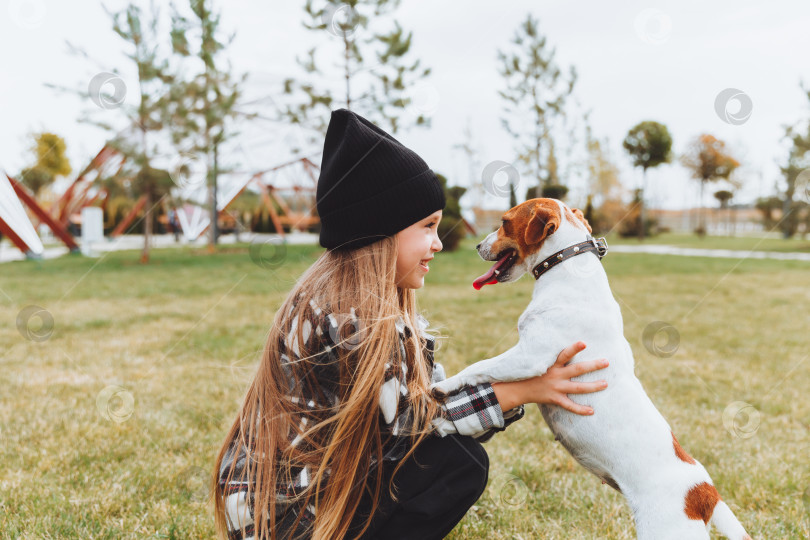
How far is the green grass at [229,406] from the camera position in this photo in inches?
100

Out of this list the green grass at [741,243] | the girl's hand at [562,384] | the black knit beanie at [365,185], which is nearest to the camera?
the girl's hand at [562,384]

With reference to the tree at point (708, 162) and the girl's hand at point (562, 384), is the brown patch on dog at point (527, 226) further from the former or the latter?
the tree at point (708, 162)

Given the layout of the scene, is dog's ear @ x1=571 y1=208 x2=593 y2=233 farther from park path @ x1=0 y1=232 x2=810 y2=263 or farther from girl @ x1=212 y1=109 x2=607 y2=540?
park path @ x1=0 y1=232 x2=810 y2=263

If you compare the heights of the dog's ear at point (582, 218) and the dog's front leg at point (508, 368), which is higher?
the dog's ear at point (582, 218)

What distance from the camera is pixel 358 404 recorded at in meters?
1.76

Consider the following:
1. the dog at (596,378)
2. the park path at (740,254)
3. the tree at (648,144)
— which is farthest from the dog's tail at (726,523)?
the park path at (740,254)

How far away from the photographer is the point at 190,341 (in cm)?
587

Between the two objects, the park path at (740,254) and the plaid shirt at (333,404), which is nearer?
the plaid shirt at (333,404)

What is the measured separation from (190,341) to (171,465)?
3.05 metres

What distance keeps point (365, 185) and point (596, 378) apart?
958 millimetres

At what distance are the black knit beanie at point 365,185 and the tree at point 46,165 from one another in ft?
86.5

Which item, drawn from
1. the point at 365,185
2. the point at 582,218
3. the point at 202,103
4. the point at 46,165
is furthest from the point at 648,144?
the point at 46,165

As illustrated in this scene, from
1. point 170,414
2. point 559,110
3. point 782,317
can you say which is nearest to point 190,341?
point 170,414

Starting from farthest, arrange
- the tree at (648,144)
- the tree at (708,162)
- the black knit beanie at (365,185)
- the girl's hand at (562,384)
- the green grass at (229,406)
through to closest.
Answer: the tree at (708,162)
the tree at (648,144)
the green grass at (229,406)
the black knit beanie at (365,185)
the girl's hand at (562,384)
